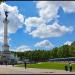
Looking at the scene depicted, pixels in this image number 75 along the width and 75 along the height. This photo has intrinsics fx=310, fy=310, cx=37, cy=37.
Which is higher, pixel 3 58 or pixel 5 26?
pixel 5 26

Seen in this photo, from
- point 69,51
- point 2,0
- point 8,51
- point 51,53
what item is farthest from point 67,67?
point 51,53

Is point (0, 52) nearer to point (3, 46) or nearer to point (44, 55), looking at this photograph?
point (3, 46)

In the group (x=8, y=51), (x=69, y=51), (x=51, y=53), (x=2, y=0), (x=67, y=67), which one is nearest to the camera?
(x=2, y=0)

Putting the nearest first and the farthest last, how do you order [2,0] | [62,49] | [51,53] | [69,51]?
[2,0]
[69,51]
[62,49]
[51,53]

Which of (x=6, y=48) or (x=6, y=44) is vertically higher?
(x=6, y=44)

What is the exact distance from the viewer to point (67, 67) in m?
56.3

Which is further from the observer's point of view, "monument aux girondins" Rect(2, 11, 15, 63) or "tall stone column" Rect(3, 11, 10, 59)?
"tall stone column" Rect(3, 11, 10, 59)

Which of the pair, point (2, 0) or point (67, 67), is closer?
point (2, 0)

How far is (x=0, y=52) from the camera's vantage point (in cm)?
14212

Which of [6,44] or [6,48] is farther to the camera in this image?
[6,44]

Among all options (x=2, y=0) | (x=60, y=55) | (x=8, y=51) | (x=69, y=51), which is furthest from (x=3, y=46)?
(x=2, y=0)

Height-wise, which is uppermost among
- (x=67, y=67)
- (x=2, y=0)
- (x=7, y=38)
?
(x=7, y=38)

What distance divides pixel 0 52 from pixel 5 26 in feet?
40.1

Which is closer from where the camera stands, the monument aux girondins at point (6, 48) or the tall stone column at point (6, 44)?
the monument aux girondins at point (6, 48)
